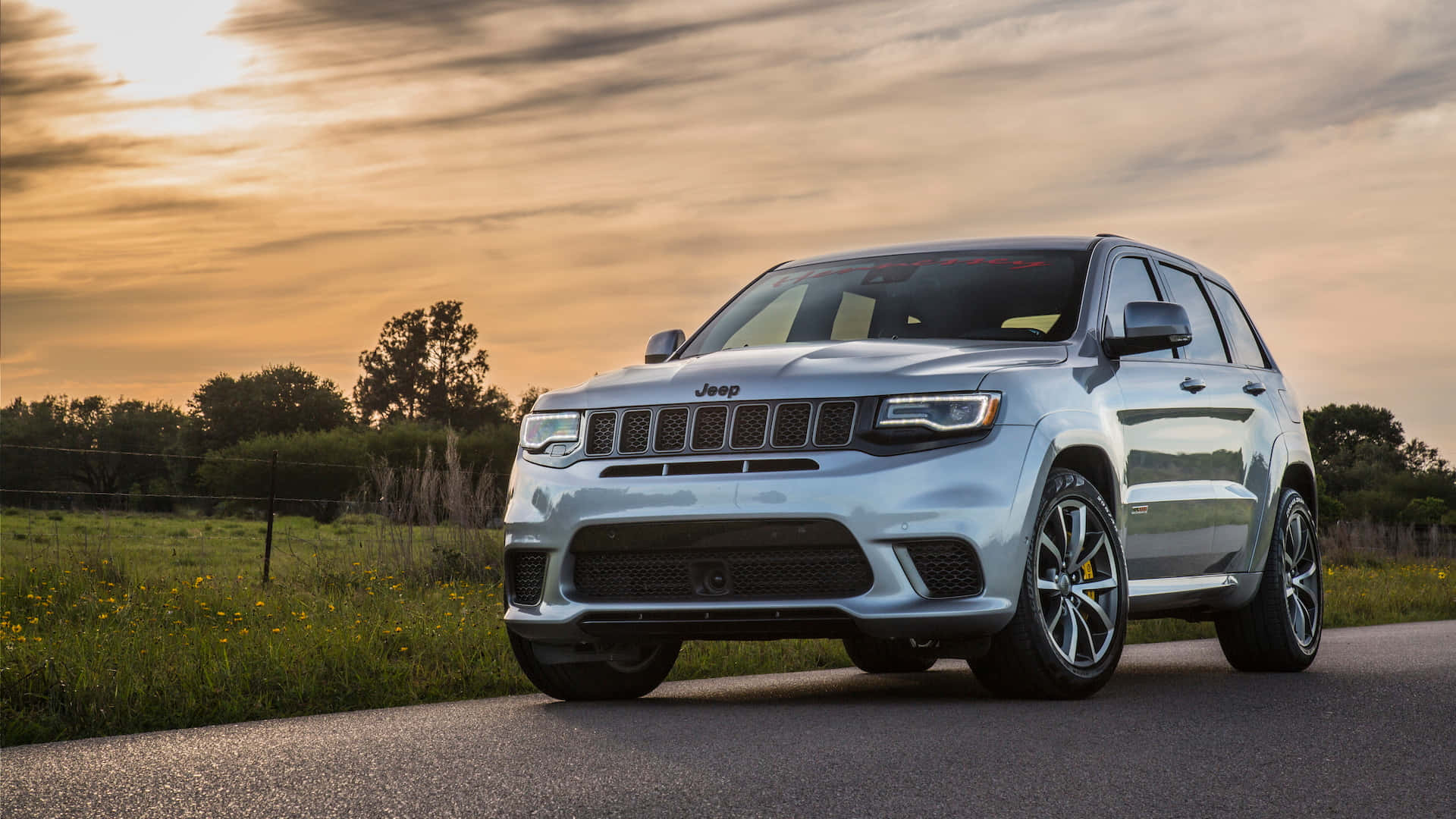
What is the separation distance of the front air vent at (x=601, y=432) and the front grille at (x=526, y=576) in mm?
453

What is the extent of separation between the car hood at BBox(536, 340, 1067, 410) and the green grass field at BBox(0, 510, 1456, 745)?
6.29 feet

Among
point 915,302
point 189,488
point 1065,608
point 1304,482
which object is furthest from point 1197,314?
point 189,488

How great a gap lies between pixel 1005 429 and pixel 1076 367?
2.63ft

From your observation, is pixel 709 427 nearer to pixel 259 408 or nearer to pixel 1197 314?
pixel 1197 314

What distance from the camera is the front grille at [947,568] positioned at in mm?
5730

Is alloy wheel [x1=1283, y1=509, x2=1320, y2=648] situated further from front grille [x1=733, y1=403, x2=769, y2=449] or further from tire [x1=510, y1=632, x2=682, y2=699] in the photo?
front grille [x1=733, y1=403, x2=769, y2=449]

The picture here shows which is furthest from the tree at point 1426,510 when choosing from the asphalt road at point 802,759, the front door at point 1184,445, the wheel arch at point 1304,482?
the asphalt road at point 802,759

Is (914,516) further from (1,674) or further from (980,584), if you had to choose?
(1,674)

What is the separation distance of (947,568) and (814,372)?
87cm

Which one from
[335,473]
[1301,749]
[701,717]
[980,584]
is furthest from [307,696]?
[335,473]

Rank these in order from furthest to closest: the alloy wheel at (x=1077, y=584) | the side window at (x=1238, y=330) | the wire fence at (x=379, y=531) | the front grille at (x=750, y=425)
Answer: the wire fence at (x=379, y=531) → the side window at (x=1238, y=330) → the alloy wheel at (x=1077, y=584) → the front grille at (x=750, y=425)

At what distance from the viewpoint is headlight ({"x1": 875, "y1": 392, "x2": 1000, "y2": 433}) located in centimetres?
579

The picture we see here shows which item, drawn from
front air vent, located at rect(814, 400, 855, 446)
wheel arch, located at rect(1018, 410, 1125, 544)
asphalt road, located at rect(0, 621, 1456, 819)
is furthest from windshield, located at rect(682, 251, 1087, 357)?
asphalt road, located at rect(0, 621, 1456, 819)

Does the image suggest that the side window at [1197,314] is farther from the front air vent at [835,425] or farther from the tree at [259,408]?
the tree at [259,408]
